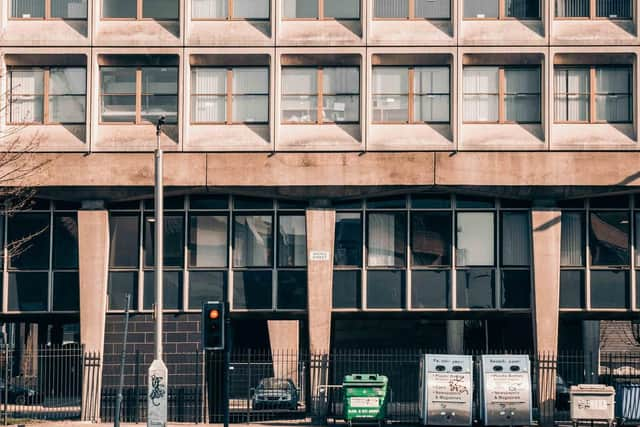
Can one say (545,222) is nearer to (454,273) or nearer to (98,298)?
(454,273)

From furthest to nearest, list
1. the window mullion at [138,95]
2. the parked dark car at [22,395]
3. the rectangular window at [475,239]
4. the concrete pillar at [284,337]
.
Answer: the concrete pillar at [284,337], the parked dark car at [22,395], the rectangular window at [475,239], the window mullion at [138,95]

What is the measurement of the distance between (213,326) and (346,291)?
41.2 feet

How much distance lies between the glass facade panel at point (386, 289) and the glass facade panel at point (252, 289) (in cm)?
305

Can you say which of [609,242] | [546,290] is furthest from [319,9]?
[609,242]

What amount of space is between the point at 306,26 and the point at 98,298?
10.3m

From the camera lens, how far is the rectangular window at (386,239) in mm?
38688

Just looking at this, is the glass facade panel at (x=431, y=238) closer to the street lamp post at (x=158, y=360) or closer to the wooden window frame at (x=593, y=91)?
the wooden window frame at (x=593, y=91)

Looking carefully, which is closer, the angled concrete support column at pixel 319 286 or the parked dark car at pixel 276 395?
the angled concrete support column at pixel 319 286

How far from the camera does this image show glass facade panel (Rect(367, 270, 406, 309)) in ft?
126

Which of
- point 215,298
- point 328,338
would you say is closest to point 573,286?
point 328,338

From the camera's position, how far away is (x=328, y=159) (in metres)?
37.7

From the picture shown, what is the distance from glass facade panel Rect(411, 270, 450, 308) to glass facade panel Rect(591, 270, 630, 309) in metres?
4.48

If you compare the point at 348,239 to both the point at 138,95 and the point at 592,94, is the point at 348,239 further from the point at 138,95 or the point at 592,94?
the point at 592,94

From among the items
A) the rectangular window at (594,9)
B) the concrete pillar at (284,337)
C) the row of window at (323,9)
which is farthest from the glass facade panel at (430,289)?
the concrete pillar at (284,337)
